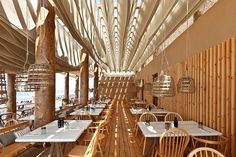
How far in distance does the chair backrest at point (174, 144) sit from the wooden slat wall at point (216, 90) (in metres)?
0.99

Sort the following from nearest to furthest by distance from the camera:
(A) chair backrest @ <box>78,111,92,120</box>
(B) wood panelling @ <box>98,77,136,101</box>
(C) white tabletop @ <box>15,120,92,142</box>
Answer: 1. (C) white tabletop @ <box>15,120,92,142</box>
2. (A) chair backrest @ <box>78,111,92,120</box>
3. (B) wood panelling @ <box>98,77,136,101</box>

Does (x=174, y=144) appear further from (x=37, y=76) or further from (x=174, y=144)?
(x=37, y=76)

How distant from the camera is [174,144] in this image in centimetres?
428

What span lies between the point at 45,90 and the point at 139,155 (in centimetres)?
236

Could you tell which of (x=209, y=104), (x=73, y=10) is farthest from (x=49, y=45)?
(x=209, y=104)

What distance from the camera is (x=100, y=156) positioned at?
227 inches

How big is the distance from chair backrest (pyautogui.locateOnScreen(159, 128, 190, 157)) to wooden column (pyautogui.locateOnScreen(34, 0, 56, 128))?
2.67 m

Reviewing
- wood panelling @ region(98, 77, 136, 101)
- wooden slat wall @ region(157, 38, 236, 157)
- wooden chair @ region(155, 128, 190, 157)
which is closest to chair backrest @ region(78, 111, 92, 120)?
wooden slat wall @ region(157, 38, 236, 157)

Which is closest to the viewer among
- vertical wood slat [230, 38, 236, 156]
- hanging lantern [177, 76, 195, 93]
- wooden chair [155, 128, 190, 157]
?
wooden chair [155, 128, 190, 157]

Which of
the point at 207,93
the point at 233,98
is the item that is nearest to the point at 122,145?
the point at 207,93

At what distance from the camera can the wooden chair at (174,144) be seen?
13.6 ft

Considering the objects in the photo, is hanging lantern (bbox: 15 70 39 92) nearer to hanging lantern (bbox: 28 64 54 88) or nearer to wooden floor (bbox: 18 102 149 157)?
hanging lantern (bbox: 28 64 54 88)

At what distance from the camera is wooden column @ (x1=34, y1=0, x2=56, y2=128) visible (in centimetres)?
576

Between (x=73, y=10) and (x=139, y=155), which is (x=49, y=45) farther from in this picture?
(x=139, y=155)
